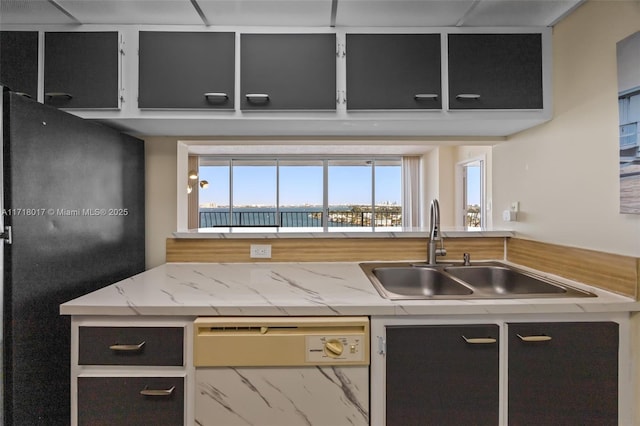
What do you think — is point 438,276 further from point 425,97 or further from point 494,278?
point 425,97

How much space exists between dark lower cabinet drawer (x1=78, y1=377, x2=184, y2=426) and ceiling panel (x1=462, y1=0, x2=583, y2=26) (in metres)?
1.82

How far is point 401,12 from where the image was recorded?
138cm

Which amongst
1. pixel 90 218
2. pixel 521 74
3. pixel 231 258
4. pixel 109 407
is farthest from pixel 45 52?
pixel 521 74

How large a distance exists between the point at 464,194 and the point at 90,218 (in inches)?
179

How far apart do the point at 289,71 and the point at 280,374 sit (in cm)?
121

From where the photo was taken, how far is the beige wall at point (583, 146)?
1178 millimetres

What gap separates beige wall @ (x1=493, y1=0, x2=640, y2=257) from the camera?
1.18m

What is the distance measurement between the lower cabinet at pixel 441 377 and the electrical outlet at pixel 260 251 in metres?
0.88

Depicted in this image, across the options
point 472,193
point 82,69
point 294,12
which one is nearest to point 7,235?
point 82,69

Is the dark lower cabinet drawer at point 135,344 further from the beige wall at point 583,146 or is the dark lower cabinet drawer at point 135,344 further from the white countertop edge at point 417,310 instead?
the beige wall at point 583,146

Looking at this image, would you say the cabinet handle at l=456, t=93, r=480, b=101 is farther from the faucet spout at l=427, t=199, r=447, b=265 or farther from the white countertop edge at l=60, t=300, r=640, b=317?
the white countertop edge at l=60, t=300, r=640, b=317

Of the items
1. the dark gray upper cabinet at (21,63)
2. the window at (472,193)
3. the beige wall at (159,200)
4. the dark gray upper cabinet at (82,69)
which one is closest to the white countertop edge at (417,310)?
the beige wall at (159,200)

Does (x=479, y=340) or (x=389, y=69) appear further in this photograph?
(x=389, y=69)

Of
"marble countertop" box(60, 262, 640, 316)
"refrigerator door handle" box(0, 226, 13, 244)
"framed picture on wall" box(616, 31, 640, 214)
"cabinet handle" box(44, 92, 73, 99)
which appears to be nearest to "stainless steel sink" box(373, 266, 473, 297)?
"marble countertop" box(60, 262, 640, 316)
